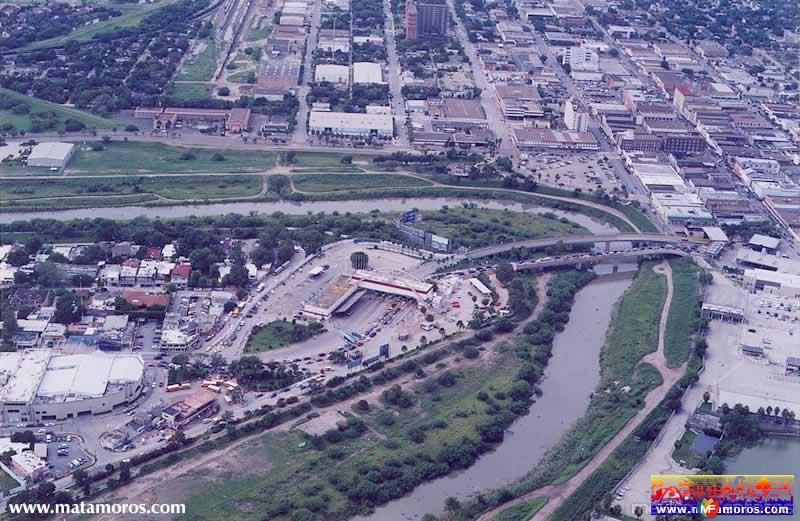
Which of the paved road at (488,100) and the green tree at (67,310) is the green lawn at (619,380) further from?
the green tree at (67,310)

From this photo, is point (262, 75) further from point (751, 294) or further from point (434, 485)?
point (434, 485)

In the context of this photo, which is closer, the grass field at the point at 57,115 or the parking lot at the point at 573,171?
the parking lot at the point at 573,171

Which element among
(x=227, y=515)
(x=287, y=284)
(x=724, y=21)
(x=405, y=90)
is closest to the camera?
(x=227, y=515)

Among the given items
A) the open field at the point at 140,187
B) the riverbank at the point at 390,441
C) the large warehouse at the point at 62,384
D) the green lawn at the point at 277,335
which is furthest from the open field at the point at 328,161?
the large warehouse at the point at 62,384

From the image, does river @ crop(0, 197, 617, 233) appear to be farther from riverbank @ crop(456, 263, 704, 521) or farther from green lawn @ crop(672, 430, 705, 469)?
green lawn @ crop(672, 430, 705, 469)

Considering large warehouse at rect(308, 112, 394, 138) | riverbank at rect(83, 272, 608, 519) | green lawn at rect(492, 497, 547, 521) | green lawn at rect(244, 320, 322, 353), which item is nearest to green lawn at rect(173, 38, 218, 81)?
large warehouse at rect(308, 112, 394, 138)

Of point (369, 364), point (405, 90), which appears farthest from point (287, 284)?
point (405, 90)
